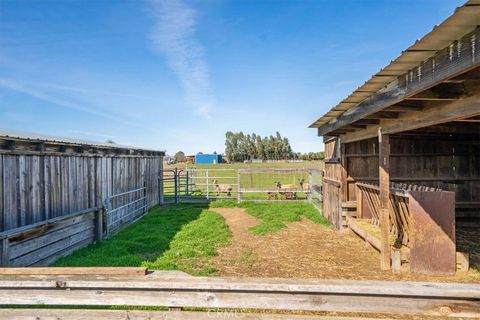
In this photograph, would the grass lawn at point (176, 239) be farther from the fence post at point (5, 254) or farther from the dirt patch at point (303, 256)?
the fence post at point (5, 254)

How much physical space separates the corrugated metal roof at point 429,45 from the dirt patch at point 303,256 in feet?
10.4

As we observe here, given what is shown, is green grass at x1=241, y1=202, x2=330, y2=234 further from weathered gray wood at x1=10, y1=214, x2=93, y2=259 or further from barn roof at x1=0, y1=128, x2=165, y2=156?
barn roof at x1=0, y1=128, x2=165, y2=156

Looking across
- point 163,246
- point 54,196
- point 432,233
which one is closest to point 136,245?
point 163,246

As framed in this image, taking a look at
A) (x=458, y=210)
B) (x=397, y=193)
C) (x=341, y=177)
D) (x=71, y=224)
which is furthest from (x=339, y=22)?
(x=71, y=224)

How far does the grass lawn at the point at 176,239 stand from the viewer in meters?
6.61

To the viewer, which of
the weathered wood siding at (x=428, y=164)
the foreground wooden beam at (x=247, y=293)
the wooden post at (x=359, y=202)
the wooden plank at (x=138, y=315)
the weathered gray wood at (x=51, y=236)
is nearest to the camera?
the foreground wooden beam at (x=247, y=293)

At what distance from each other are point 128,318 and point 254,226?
826 cm

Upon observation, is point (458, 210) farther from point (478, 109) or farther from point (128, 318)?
point (128, 318)

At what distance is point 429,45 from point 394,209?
481 cm

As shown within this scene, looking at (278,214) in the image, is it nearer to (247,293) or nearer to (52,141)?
(52,141)

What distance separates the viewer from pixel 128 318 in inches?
96.7

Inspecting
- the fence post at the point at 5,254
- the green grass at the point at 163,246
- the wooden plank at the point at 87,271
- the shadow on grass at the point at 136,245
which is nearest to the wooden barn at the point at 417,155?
the wooden plank at the point at 87,271

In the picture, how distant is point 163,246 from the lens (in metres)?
7.99

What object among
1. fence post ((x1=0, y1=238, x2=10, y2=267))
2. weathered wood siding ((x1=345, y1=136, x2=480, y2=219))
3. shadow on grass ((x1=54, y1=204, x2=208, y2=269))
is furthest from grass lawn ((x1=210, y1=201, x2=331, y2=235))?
fence post ((x1=0, y1=238, x2=10, y2=267))
